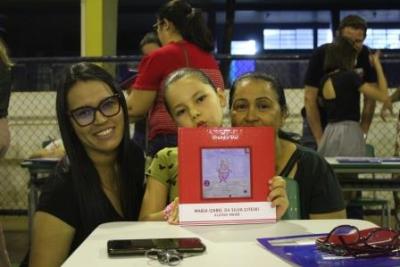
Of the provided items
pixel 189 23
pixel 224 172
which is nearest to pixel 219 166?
pixel 224 172

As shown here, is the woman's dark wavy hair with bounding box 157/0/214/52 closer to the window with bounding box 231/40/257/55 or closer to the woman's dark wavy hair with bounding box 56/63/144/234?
the woman's dark wavy hair with bounding box 56/63/144/234

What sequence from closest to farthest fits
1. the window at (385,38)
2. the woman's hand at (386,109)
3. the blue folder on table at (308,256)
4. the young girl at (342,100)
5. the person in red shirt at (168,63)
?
the blue folder on table at (308,256)
the person in red shirt at (168,63)
the young girl at (342,100)
the woman's hand at (386,109)
the window at (385,38)

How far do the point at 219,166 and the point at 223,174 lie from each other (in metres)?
0.02

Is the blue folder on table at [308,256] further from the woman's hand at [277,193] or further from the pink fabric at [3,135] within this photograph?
the pink fabric at [3,135]

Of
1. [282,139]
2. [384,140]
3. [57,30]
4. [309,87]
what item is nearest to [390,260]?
[282,139]

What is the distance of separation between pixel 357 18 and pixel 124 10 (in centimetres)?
667

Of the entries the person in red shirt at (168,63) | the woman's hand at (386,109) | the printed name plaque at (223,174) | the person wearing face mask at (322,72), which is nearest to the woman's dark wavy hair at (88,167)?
the printed name plaque at (223,174)

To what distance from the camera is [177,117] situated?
1.80m

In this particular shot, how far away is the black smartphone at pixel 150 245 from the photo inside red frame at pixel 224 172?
18 cm

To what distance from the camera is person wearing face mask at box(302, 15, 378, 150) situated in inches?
165

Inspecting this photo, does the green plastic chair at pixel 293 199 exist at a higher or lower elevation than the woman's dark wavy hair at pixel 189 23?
lower

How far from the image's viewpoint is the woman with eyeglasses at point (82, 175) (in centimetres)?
159

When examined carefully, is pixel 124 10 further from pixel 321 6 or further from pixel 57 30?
pixel 321 6

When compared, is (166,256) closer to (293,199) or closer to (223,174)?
(223,174)
